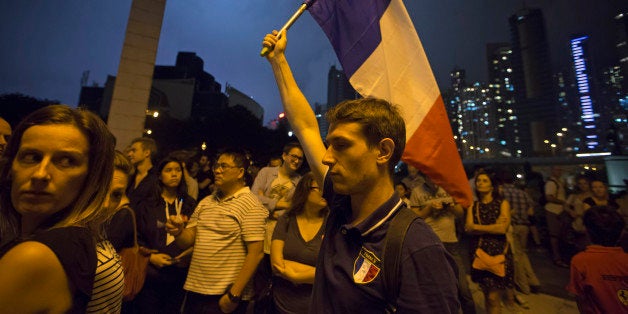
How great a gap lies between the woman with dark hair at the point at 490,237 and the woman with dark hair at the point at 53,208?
4.23 metres

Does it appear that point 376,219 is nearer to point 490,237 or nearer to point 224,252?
point 224,252

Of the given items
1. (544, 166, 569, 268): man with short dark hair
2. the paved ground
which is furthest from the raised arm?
(544, 166, 569, 268): man with short dark hair

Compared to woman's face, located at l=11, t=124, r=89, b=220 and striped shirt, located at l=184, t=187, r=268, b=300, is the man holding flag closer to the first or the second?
woman's face, located at l=11, t=124, r=89, b=220

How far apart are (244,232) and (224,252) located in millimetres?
264

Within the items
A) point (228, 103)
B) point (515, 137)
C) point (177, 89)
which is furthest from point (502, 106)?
point (177, 89)

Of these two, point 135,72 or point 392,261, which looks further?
point 135,72

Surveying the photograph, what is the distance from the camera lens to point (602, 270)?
7.89ft

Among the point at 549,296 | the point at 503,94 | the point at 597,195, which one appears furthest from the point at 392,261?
the point at 503,94

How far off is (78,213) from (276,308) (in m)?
1.96

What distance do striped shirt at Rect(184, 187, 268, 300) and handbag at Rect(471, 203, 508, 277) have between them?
2994 mm

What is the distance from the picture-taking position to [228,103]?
61.4m

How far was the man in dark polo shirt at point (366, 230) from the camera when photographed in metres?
1.05

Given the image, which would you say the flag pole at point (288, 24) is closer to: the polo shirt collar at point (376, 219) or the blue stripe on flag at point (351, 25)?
the blue stripe on flag at point (351, 25)

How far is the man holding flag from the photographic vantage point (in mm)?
1051
